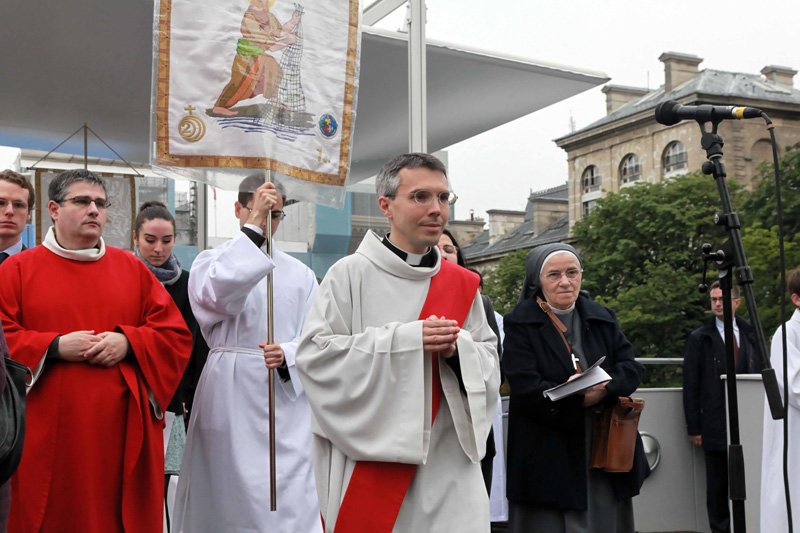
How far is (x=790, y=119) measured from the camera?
237ft

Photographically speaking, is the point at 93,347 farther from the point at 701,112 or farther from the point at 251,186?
the point at 701,112

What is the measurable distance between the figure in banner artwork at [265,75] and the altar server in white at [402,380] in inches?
58.3

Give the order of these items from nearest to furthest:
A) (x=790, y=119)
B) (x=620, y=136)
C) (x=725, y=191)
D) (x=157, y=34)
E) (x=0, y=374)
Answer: (x=0, y=374) → (x=725, y=191) → (x=157, y=34) → (x=790, y=119) → (x=620, y=136)

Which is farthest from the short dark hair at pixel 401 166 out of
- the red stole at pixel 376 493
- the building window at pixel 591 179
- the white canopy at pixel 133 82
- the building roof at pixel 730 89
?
the building window at pixel 591 179

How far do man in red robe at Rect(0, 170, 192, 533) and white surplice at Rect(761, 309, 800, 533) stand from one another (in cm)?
355

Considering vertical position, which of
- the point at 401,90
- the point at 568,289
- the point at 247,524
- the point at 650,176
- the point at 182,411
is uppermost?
the point at 650,176

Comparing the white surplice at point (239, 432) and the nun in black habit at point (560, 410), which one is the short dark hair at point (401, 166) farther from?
the nun in black habit at point (560, 410)

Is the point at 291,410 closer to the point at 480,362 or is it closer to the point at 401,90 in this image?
the point at 480,362

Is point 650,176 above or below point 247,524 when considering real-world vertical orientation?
above

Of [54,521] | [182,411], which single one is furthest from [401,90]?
[54,521]

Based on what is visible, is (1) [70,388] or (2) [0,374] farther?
(1) [70,388]

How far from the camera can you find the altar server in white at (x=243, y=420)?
582 cm

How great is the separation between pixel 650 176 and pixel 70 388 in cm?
7366

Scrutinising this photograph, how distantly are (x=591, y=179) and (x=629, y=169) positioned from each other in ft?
16.7
